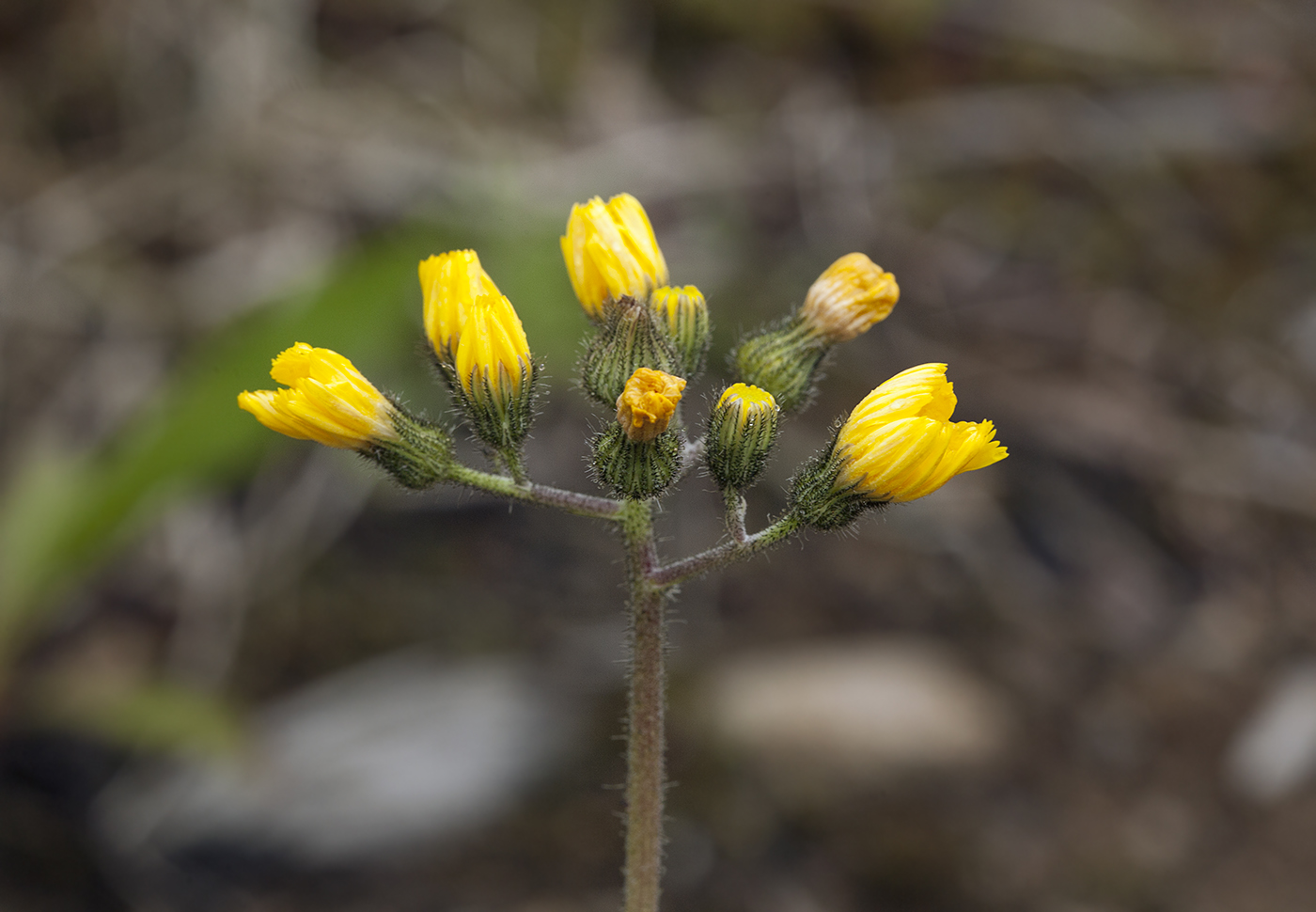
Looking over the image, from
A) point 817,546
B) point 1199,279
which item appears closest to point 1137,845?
point 817,546

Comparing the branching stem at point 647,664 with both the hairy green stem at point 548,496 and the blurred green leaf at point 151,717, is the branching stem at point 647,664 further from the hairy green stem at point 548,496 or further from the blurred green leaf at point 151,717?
the blurred green leaf at point 151,717

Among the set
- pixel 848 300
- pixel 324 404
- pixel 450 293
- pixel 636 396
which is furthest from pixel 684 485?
pixel 636 396

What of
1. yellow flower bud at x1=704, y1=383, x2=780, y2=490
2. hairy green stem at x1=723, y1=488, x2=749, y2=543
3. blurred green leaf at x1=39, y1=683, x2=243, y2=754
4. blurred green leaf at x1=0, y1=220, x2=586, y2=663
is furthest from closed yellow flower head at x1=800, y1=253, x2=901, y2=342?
blurred green leaf at x1=39, y1=683, x2=243, y2=754

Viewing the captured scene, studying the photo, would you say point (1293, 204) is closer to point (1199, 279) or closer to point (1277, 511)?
point (1199, 279)

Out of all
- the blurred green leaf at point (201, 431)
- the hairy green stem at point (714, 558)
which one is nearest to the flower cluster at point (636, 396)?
the hairy green stem at point (714, 558)

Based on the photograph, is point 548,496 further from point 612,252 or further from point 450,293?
point 612,252
